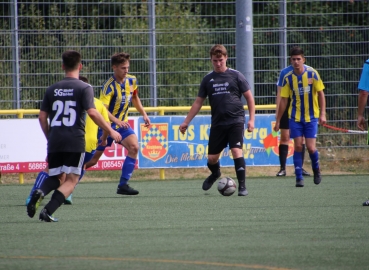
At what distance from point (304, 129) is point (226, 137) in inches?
67.8

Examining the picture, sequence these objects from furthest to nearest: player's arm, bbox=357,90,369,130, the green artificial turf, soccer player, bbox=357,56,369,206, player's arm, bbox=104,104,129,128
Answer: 1. player's arm, bbox=104,104,129,128
2. player's arm, bbox=357,90,369,130
3. soccer player, bbox=357,56,369,206
4. the green artificial turf

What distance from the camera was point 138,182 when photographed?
14898 millimetres

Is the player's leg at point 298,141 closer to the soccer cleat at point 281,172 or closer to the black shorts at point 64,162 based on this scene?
the soccer cleat at point 281,172

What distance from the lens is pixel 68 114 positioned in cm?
→ 830

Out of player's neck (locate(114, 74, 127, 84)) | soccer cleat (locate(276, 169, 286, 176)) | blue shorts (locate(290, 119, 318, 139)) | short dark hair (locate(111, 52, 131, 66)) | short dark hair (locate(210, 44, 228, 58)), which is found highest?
short dark hair (locate(210, 44, 228, 58))

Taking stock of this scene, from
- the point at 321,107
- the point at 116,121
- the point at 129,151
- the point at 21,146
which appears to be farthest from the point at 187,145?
the point at 116,121

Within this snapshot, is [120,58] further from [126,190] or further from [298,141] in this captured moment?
[298,141]

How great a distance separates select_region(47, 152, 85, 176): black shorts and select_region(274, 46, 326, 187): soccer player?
16.3 feet

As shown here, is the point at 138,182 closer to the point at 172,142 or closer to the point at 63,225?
the point at 172,142

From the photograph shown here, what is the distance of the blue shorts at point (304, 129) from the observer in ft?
41.3

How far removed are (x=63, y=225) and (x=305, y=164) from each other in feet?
32.0

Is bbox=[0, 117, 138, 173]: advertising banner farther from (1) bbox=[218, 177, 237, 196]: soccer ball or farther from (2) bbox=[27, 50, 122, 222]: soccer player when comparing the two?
(2) bbox=[27, 50, 122, 222]: soccer player

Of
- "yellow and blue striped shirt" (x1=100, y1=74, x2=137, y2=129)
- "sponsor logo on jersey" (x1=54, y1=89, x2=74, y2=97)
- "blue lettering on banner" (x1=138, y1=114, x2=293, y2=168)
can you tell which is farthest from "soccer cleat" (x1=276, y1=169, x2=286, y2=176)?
"sponsor logo on jersey" (x1=54, y1=89, x2=74, y2=97)

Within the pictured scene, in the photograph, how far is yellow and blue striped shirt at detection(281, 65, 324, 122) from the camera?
12.6m
